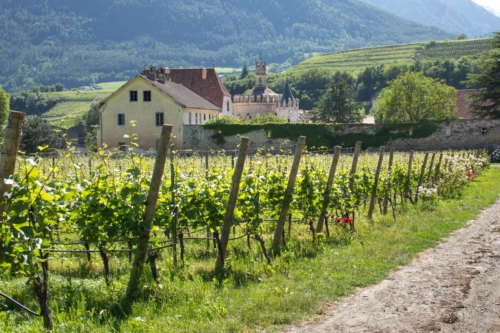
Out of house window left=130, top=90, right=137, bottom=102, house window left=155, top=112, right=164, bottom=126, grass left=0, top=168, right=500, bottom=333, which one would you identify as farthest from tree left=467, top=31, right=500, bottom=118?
grass left=0, top=168, right=500, bottom=333

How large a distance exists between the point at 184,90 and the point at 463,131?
81.9 ft

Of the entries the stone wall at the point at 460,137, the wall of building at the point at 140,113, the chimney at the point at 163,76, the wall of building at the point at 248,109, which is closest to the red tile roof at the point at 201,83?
the chimney at the point at 163,76

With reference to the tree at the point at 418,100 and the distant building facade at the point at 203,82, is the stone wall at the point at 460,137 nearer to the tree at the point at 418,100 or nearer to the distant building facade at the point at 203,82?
the tree at the point at 418,100

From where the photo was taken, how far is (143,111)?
151ft

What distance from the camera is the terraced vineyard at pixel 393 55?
12144 centimetres

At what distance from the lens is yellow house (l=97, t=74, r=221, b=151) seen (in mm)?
45375

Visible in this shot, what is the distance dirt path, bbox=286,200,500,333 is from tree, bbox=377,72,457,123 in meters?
42.7

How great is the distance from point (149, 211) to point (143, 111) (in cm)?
4089

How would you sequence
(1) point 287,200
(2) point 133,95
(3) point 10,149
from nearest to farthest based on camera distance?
(3) point 10,149 < (1) point 287,200 < (2) point 133,95

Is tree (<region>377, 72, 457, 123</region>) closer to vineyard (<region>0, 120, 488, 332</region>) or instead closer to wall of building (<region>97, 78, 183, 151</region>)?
wall of building (<region>97, 78, 183, 151</region>)

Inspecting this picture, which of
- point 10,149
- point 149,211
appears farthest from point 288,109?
point 10,149

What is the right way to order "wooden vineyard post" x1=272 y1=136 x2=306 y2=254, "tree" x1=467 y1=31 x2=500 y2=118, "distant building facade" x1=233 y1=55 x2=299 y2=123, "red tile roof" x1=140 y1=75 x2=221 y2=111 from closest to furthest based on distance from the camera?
"wooden vineyard post" x1=272 y1=136 x2=306 y2=254 < "tree" x1=467 y1=31 x2=500 y2=118 < "red tile roof" x1=140 y1=75 x2=221 y2=111 < "distant building facade" x1=233 y1=55 x2=299 y2=123

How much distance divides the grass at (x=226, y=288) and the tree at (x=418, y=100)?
1651 inches

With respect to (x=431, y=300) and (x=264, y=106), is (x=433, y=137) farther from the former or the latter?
(x=264, y=106)
